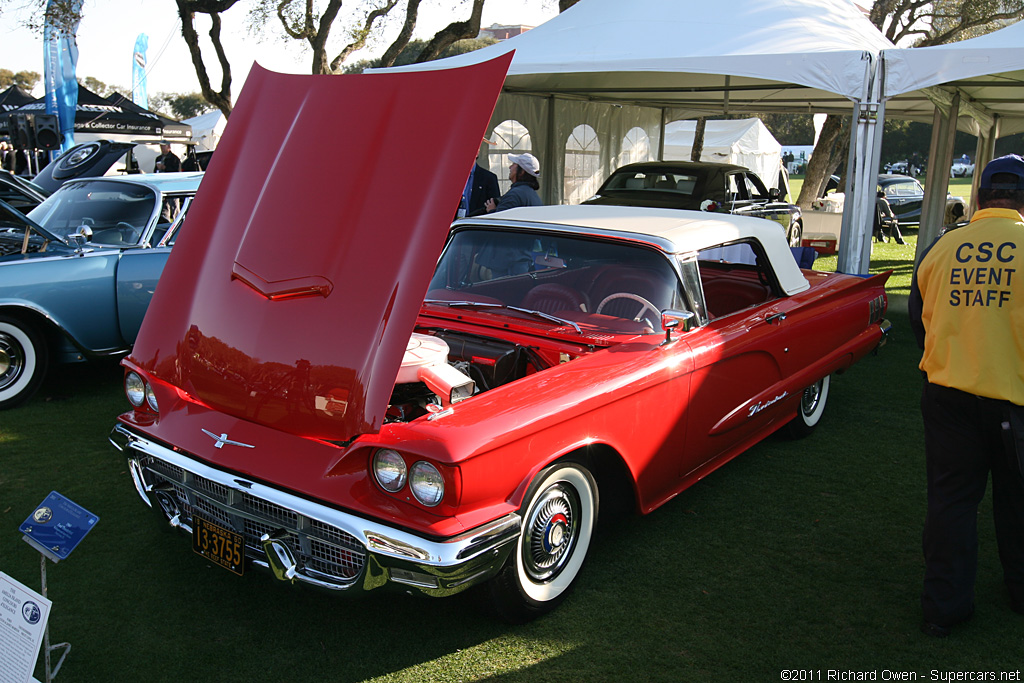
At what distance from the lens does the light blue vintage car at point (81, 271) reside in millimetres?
5223

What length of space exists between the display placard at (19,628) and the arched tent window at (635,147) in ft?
48.7

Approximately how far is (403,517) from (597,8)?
818cm

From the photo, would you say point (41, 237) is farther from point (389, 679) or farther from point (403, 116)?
point (389, 679)

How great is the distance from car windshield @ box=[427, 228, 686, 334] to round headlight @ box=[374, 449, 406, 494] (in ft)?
4.18

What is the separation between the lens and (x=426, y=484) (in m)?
2.49

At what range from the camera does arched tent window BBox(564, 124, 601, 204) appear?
1442cm

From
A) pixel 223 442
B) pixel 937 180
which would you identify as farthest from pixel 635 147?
pixel 223 442

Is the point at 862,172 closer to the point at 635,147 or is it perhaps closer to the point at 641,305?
the point at 641,305

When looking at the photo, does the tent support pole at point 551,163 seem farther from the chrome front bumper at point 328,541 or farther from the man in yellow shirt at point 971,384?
the chrome front bumper at point 328,541

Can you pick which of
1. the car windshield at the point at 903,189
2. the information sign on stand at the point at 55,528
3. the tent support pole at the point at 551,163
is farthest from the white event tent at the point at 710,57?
the car windshield at the point at 903,189

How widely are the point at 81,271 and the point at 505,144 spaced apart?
831cm

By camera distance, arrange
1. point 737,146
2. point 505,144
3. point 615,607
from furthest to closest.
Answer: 1. point 737,146
2. point 505,144
3. point 615,607

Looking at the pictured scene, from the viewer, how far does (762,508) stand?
12.9 ft

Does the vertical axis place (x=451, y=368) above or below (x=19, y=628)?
above
